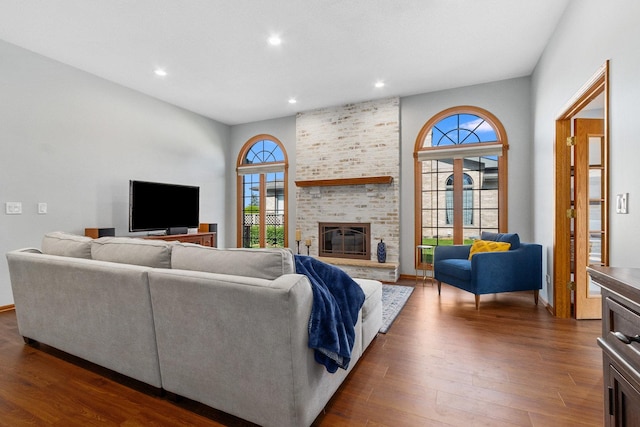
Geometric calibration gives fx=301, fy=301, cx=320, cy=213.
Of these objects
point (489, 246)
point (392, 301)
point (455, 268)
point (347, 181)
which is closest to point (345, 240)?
point (347, 181)

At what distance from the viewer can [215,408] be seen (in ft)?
5.23

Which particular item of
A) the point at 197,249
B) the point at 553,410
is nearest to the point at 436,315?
the point at 553,410

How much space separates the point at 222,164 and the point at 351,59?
12.3 ft

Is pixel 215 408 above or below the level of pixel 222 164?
below

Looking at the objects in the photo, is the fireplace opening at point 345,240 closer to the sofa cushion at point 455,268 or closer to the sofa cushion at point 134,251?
the sofa cushion at point 455,268

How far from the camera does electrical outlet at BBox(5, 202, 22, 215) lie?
3.33 metres

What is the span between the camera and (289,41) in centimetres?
335

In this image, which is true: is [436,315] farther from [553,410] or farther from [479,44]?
[479,44]

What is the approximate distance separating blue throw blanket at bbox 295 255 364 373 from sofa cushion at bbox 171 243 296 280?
0.50 ft

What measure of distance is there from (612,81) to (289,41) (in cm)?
284

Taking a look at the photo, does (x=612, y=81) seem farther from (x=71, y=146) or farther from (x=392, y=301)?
(x=71, y=146)

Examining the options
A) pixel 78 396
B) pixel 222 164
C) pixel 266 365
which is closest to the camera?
pixel 266 365

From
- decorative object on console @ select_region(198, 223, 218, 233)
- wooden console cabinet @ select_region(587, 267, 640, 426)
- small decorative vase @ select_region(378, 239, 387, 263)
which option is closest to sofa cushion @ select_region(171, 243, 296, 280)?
wooden console cabinet @ select_region(587, 267, 640, 426)

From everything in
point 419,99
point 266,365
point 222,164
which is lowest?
point 266,365
